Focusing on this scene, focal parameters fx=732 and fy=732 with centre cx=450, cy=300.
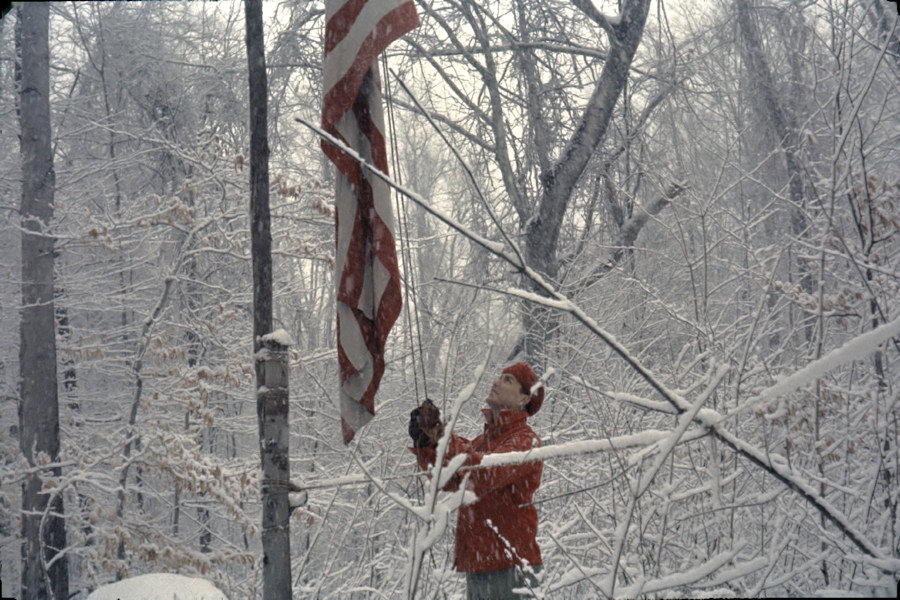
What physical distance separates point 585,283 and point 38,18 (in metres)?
7.28

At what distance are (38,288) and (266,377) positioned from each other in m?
7.20

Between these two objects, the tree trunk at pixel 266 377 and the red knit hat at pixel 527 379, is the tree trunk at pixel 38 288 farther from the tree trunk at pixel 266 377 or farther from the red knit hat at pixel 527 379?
the red knit hat at pixel 527 379

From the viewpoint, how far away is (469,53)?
1102cm

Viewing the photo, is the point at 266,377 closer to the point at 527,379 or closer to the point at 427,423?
the point at 427,423

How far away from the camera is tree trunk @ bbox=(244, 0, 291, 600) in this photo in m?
2.50

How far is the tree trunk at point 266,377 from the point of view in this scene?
98.3 inches

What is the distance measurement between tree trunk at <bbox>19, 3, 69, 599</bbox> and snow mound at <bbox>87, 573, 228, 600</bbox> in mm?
5823

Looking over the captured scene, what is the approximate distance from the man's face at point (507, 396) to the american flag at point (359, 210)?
0.84 m

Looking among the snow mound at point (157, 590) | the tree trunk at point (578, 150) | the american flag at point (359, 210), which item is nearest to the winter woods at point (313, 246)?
the tree trunk at point (578, 150)

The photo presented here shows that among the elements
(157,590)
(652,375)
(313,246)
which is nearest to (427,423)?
(652,375)

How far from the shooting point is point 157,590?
3176 mm

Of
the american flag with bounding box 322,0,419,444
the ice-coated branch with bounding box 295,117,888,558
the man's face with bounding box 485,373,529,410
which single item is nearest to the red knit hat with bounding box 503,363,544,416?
the man's face with bounding box 485,373,529,410

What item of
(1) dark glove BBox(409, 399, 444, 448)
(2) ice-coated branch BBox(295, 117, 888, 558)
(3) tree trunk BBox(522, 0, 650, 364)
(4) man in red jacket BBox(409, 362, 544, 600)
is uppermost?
(3) tree trunk BBox(522, 0, 650, 364)

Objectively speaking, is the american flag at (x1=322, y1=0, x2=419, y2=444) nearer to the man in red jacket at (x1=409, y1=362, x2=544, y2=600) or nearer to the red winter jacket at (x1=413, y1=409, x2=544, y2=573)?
the man in red jacket at (x1=409, y1=362, x2=544, y2=600)
